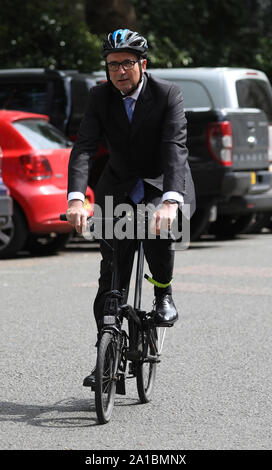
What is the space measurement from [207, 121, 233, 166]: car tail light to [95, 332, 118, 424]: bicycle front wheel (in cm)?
864

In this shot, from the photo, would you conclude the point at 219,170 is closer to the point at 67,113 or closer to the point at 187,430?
the point at 67,113

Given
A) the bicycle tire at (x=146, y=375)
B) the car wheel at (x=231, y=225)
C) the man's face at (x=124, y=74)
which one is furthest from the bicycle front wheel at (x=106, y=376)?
the car wheel at (x=231, y=225)

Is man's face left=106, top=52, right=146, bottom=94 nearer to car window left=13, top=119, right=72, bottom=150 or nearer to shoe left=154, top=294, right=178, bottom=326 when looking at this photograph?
shoe left=154, top=294, right=178, bottom=326

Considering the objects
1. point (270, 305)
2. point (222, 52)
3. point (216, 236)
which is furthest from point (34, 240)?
point (222, 52)

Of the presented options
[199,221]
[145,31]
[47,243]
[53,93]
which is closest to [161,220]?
[47,243]

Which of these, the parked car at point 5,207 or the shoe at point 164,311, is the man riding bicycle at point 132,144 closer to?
the shoe at point 164,311

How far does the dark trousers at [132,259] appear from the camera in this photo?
19.1 feet

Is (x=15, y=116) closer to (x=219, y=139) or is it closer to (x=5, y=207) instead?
(x=5, y=207)

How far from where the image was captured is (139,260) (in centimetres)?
592

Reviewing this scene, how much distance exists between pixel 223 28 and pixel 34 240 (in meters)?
14.2

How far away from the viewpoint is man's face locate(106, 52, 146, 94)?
561 cm

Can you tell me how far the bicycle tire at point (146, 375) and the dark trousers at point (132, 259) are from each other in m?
0.26

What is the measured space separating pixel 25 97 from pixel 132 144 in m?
9.20

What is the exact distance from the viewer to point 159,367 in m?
7.06
